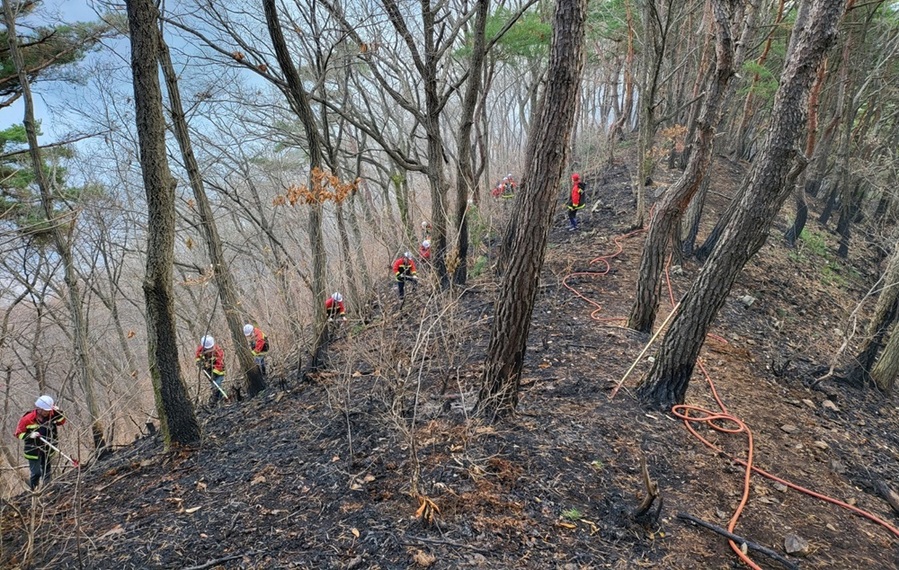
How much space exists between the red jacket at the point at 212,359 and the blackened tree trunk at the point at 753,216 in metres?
6.56

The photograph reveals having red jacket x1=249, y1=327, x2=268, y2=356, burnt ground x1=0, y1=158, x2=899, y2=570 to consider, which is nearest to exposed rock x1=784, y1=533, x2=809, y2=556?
burnt ground x1=0, y1=158, x2=899, y2=570

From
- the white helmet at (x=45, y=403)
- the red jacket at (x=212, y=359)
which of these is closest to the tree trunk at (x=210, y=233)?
the red jacket at (x=212, y=359)

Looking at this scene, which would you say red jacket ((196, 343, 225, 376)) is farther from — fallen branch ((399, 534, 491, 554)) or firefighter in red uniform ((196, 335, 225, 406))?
fallen branch ((399, 534, 491, 554))

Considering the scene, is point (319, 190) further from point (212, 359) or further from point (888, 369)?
point (888, 369)

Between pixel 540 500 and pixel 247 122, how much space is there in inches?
488

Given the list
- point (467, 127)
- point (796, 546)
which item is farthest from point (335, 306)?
point (796, 546)

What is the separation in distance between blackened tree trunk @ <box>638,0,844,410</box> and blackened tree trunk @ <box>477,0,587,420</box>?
66.5 inches

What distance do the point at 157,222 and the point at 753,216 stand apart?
18.3 feet

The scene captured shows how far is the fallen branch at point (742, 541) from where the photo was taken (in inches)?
112

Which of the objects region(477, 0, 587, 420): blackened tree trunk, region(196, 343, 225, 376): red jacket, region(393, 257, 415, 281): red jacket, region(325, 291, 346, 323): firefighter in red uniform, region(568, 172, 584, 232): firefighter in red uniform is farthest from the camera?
region(568, 172, 584, 232): firefighter in red uniform

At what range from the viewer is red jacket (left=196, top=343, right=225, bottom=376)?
730cm

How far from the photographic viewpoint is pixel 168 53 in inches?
239

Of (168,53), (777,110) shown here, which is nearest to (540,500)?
(777,110)

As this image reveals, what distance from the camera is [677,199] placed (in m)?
5.87
